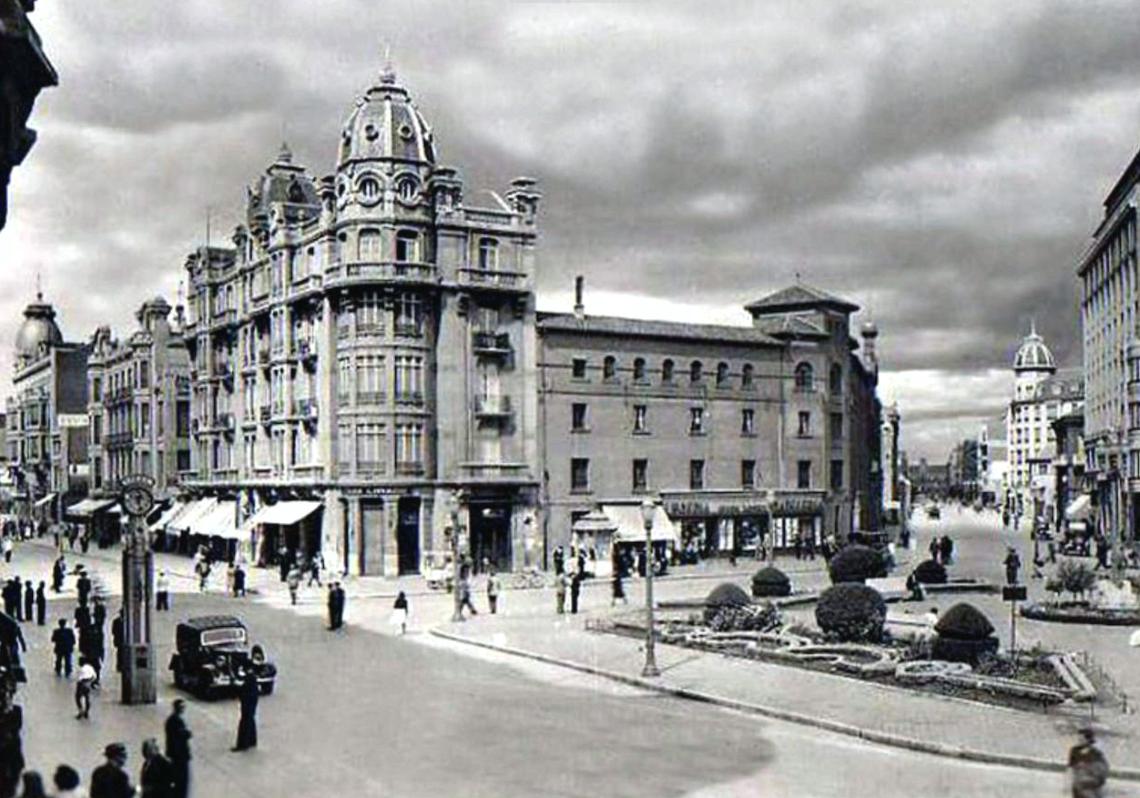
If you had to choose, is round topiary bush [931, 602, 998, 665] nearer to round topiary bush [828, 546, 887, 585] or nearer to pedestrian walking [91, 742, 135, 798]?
round topiary bush [828, 546, 887, 585]

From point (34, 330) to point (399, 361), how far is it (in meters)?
100

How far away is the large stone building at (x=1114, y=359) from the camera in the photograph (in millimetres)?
74312

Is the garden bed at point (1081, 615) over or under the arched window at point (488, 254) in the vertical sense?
under

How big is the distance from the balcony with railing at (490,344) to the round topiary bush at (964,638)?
118 feet

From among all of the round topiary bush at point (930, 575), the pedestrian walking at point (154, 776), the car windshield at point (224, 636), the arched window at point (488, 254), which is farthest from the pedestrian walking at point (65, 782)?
the arched window at point (488, 254)

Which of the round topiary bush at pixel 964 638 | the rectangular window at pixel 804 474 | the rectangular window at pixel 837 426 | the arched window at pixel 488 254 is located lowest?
the round topiary bush at pixel 964 638

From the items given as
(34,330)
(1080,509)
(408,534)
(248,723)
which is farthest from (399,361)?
(34,330)

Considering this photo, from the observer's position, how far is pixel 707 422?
71.0 meters

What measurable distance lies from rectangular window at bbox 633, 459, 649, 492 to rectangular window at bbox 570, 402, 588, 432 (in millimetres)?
3872

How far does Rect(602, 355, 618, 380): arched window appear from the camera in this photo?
220 ft

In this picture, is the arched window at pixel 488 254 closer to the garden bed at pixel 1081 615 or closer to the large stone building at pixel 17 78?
the garden bed at pixel 1081 615

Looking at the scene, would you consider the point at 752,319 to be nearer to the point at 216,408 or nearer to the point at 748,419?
the point at 748,419

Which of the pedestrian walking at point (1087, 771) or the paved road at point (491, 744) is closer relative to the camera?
the pedestrian walking at point (1087, 771)

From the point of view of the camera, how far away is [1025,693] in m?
24.7
